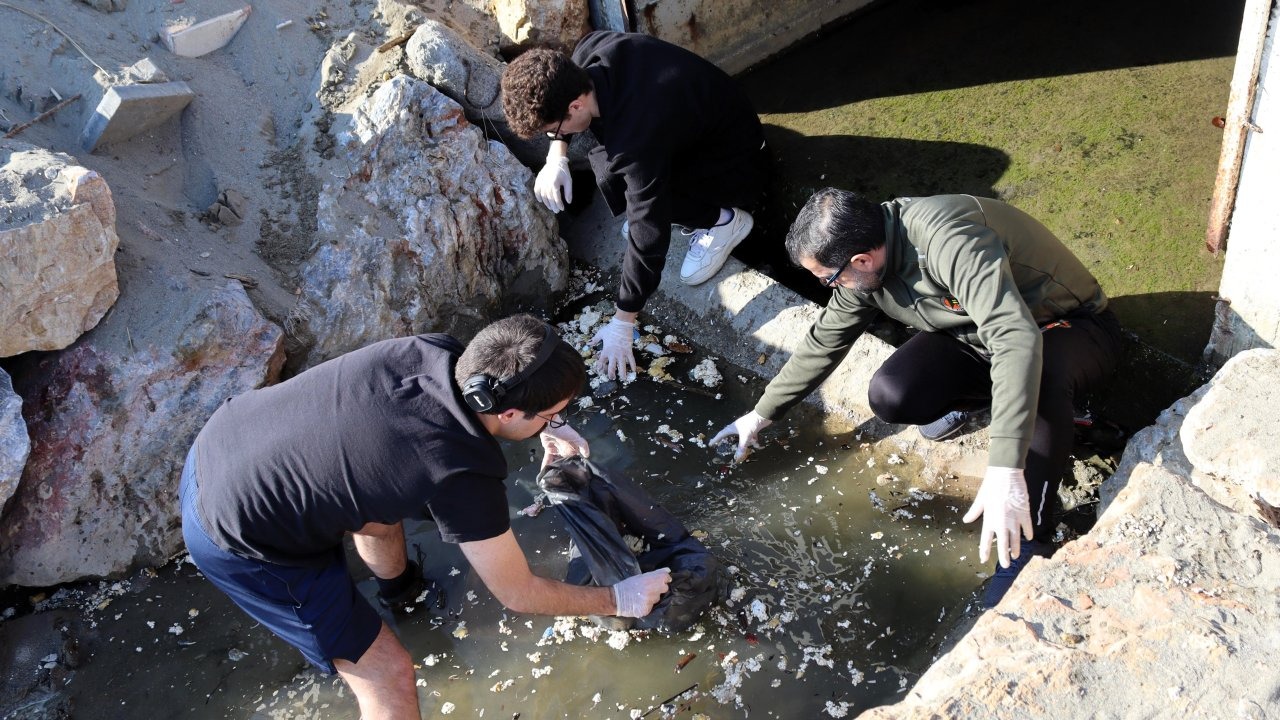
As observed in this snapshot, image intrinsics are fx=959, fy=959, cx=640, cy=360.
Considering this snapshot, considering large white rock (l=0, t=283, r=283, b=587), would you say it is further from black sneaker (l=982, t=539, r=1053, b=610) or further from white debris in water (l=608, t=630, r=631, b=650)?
black sneaker (l=982, t=539, r=1053, b=610)

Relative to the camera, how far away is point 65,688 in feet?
10.2

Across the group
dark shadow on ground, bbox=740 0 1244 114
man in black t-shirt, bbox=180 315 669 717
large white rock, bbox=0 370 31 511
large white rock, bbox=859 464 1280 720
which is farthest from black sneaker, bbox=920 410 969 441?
large white rock, bbox=0 370 31 511

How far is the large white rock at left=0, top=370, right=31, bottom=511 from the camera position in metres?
3.22

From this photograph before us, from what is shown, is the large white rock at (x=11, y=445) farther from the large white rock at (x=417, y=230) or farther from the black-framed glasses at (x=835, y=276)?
the black-framed glasses at (x=835, y=276)

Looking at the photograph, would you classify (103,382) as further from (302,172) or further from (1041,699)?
(1041,699)

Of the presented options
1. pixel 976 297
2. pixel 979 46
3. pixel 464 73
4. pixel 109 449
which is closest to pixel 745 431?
pixel 976 297

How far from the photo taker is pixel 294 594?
2.56m

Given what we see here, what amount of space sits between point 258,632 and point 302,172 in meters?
1.91

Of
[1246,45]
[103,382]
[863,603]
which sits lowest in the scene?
[863,603]

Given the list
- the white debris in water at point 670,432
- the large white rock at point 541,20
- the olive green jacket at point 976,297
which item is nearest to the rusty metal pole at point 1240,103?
the olive green jacket at point 976,297

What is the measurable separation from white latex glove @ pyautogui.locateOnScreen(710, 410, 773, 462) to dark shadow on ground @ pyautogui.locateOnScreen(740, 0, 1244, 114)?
2.12 metres

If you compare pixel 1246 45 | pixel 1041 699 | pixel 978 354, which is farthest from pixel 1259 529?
pixel 1246 45

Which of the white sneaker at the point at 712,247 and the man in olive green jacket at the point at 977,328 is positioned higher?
the man in olive green jacket at the point at 977,328

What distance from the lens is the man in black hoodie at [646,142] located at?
3.45m
